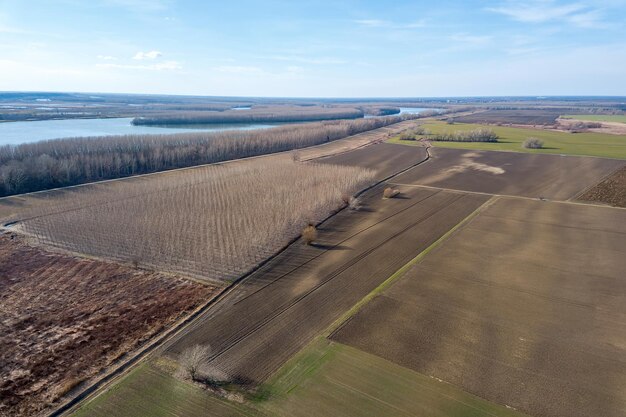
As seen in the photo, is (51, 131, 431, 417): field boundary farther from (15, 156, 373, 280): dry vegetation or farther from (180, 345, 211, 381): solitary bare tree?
(180, 345, 211, 381): solitary bare tree

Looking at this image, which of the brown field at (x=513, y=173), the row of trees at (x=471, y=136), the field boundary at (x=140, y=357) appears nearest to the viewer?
the field boundary at (x=140, y=357)

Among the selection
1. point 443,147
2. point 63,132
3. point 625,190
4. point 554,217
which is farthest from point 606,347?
point 63,132

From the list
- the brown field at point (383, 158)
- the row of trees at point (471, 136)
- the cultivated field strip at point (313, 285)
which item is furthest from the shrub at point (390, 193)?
the row of trees at point (471, 136)

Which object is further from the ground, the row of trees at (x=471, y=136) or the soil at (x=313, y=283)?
the row of trees at (x=471, y=136)

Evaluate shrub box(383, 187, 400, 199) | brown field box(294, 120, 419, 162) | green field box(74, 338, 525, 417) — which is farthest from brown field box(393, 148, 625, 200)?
green field box(74, 338, 525, 417)

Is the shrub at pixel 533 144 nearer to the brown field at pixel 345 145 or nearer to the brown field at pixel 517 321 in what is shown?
the brown field at pixel 345 145

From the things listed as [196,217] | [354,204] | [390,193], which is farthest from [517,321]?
[196,217]

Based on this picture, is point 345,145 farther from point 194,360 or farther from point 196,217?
point 194,360
